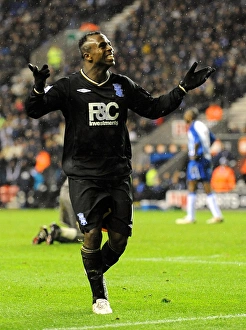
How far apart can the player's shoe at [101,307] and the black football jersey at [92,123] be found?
94 cm

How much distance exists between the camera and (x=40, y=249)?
12625 millimetres

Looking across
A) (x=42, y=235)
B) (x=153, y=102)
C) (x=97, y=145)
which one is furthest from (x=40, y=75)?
(x=42, y=235)

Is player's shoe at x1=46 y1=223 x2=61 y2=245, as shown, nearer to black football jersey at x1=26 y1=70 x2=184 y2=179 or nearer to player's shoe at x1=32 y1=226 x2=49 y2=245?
player's shoe at x1=32 y1=226 x2=49 y2=245

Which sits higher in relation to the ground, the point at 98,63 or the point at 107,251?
the point at 98,63

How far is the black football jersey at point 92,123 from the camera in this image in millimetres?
6723

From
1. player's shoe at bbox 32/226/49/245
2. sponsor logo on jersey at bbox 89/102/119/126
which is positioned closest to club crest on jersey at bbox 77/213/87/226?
sponsor logo on jersey at bbox 89/102/119/126

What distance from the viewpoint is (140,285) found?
8.53 m

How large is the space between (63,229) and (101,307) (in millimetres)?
6639

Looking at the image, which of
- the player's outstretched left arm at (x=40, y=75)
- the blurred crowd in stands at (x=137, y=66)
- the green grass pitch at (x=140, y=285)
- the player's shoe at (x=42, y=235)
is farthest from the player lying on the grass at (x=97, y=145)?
the blurred crowd in stands at (x=137, y=66)

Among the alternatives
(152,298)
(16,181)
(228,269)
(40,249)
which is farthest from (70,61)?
(152,298)

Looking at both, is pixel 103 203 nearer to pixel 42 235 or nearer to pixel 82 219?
pixel 82 219

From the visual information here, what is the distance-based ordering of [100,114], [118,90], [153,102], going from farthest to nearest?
[153,102] → [118,90] → [100,114]

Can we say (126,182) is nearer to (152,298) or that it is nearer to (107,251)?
(107,251)

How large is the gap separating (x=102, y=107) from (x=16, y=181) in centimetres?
2261
